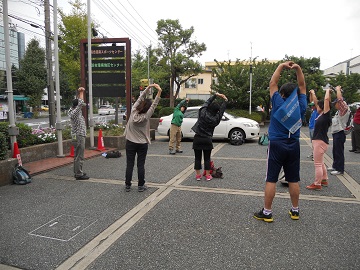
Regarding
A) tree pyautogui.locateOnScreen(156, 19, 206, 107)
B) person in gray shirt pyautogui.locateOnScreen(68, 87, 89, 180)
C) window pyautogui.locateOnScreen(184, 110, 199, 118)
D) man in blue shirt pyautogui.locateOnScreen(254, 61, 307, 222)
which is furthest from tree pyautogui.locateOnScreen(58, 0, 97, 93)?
man in blue shirt pyautogui.locateOnScreen(254, 61, 307, 222)

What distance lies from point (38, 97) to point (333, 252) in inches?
1551

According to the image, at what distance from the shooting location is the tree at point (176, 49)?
2348 cm

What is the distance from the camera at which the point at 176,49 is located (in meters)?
24.2

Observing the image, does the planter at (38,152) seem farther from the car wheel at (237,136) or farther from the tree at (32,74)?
the tree at (32,74)

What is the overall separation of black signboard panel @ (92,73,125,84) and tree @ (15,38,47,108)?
28.3 m

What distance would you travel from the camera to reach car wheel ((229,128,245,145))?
36.5 ft

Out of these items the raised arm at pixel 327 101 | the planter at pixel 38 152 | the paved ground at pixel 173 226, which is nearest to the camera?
the paved ground at pixel 173 226

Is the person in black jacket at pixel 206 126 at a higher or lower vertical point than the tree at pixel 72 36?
lower

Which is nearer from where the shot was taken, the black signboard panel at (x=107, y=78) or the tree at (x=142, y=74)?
the black signboard panel at (x=107, y=78)

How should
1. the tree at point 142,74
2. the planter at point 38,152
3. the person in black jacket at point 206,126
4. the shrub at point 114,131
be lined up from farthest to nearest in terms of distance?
the tree at point 142,74, the shrub at point 114,131, the person in black jacket at point 206,126, the planter at point 38,152

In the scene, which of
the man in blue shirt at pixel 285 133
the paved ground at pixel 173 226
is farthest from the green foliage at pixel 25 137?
the man in blue shirt at pixel 285 133

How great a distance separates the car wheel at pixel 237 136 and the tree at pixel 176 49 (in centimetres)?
1353

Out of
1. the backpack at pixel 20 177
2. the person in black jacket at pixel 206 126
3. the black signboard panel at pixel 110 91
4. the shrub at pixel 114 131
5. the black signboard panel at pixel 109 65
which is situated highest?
the black signboard panel at pixel 109 65

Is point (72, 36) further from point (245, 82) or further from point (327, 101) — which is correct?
point (327, 101)
